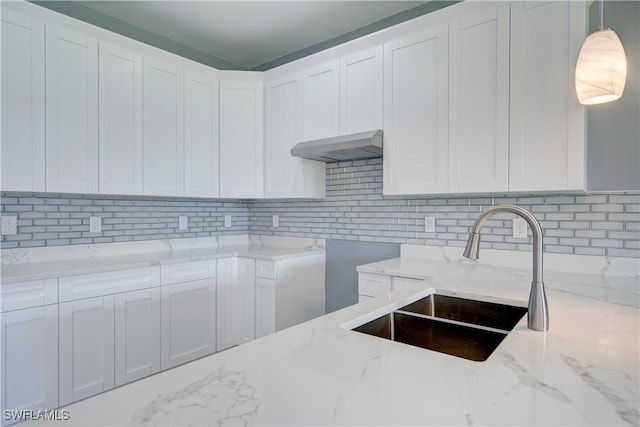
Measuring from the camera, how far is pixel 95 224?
2598 millimetres

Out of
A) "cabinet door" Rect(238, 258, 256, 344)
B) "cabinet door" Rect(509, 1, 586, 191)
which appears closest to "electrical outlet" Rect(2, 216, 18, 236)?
"cabinet door" Rect(238, 258, 256, 344)

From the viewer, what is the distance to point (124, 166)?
2.51m

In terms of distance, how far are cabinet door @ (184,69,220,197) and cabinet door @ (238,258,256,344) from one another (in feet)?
2.24

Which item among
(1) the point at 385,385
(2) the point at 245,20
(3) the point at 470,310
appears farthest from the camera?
(2) the point at 245,20

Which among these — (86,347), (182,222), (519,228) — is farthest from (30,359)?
(519,228)

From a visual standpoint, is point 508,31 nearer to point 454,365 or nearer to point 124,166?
point 454,365

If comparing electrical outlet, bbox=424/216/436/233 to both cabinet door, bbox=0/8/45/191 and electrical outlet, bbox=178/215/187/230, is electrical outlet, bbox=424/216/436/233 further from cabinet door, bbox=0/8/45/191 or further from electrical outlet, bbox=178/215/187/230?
cabinet door, bbox=0/8/45/191

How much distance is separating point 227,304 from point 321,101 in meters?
1.79

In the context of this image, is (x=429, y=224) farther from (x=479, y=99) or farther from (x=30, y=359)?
(x=30, y=359)

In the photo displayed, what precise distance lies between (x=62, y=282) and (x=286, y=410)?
196 cm

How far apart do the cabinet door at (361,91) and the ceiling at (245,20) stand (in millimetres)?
536

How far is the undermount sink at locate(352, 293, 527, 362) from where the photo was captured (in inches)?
48.8

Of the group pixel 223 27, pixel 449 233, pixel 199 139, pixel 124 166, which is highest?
pixel 223 27

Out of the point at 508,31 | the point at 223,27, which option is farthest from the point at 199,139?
the point at 508,31
